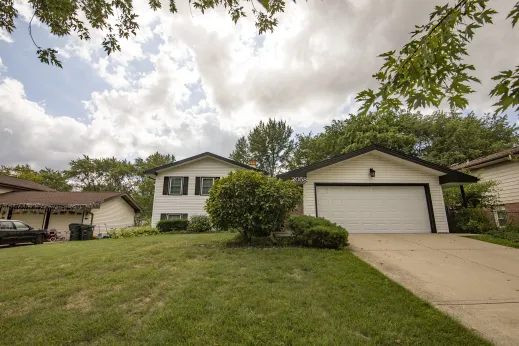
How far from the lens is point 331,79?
9109mm

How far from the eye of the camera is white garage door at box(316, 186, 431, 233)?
381 inches

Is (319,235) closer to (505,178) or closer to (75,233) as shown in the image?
(505,178)

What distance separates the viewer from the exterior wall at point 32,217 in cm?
A: 1588

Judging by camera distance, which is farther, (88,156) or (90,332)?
(88,156)

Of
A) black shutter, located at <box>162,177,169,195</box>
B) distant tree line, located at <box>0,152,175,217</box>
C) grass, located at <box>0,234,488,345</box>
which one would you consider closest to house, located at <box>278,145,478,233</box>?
grass, located at <box>0,234,488,345</box>

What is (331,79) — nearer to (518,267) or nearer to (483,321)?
(518,267)

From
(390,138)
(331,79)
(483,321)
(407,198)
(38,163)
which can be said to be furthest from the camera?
(38,163)

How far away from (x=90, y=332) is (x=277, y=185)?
16.9ft

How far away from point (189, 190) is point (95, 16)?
1233cm

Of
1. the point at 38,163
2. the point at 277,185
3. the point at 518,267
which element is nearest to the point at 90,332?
the point at 277,185

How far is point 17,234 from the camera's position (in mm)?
10867

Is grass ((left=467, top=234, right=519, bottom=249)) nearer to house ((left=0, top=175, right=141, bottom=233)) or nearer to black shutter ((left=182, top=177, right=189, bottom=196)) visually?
black shutter ((left=182, top=177, right=189, bottom=196))

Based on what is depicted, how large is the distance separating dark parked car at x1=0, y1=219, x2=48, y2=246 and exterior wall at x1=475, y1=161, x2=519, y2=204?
23.9 m

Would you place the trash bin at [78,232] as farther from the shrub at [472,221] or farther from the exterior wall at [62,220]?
the shrub at [472,221]
